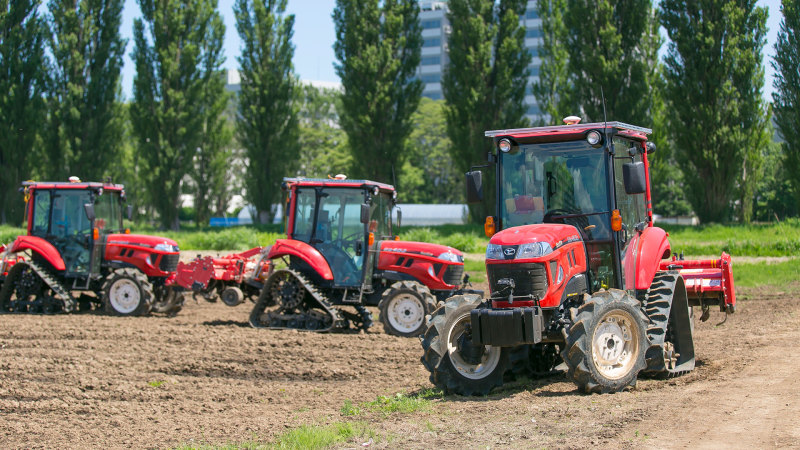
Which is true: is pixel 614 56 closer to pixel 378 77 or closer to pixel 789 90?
pixel 789 90

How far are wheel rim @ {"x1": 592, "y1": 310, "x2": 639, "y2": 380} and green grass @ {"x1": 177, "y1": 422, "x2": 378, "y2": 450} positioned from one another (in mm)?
2289

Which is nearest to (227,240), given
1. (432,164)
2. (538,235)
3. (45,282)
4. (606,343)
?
(45,282)

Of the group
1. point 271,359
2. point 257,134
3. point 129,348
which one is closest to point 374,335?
point 271,359

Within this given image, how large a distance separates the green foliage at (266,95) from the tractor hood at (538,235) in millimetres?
31271

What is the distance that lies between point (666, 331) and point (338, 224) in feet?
21.2

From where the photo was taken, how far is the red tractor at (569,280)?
7.73m

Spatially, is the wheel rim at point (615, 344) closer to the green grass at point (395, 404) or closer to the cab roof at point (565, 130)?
the green grass at point (395, 404)

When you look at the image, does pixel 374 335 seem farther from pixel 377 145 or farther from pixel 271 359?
pixel 377 145

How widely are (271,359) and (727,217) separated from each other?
921 inches

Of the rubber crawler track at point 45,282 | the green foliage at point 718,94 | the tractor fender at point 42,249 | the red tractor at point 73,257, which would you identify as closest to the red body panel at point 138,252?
the red tractor at point 73,257

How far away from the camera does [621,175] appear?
867 cm

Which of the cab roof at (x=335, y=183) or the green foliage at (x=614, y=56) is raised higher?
the green foliage at (x=614, y=56)

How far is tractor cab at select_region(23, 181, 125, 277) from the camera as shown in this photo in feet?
54.5

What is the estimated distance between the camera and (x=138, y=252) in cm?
1670
